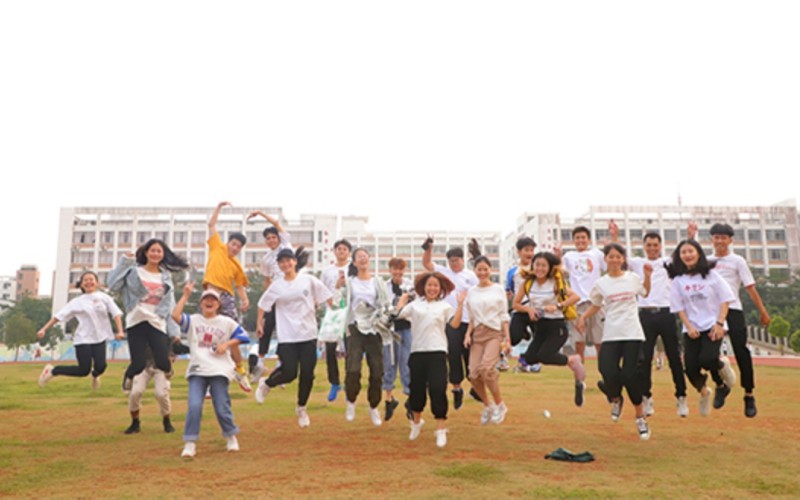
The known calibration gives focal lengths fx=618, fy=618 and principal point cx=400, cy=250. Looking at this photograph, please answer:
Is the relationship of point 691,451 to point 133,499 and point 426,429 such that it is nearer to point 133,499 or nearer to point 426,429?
point 426,429

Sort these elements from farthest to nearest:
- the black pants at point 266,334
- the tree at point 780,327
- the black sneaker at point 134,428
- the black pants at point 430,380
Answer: the tree at point 780,327, the black pants at point 266,334, the black sneaker at point 134,428, the black pants at point 430,380

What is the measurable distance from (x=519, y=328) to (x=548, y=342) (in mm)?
416

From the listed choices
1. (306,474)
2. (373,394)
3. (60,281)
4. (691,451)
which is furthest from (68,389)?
(60,281)

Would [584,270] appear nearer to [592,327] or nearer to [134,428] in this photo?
[592,327]

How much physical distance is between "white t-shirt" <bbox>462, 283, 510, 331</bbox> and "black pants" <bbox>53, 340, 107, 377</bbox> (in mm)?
5699

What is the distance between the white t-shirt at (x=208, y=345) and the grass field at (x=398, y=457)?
2.79 ft

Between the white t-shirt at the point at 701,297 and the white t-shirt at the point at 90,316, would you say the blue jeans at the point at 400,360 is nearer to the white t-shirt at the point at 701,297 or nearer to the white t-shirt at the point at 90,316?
the white t-shirt at the point at 701,297

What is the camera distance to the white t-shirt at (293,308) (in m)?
7.67

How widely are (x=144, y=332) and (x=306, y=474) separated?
3.38 meters

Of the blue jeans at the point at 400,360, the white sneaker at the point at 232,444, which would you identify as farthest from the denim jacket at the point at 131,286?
the blue jeans at the point at 400,360

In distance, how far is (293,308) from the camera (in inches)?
304

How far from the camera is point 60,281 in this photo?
78.1m

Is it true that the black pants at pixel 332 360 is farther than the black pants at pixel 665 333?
Yes

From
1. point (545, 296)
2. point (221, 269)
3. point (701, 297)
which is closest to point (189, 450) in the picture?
point (221, 269)
